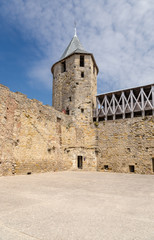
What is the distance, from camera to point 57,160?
1189cm

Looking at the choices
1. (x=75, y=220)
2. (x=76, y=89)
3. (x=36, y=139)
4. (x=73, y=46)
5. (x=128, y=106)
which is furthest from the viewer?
(x=73, y=46)

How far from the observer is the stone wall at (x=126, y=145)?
39.0ft

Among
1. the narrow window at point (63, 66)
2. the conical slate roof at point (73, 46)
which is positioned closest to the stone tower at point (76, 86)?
the narrow window at point (63, 66)

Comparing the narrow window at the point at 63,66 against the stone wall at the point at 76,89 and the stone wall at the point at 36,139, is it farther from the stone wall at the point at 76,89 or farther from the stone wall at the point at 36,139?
the stone wall at the point at 36,139

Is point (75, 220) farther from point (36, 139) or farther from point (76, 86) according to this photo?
point (76, 86)

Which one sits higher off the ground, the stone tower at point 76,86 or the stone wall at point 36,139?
the stone tower at point 76,86

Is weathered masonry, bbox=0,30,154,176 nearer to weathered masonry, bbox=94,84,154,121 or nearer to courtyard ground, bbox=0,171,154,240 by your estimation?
weathered masonry, bbox=94,84,154,121

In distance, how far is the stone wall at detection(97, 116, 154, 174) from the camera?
11891 mm

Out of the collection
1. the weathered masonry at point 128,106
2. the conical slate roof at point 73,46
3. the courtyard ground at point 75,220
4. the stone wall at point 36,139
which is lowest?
the courtyard ground at point 75,220

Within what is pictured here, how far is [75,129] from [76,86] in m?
3.83

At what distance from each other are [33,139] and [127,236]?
8.59 metres

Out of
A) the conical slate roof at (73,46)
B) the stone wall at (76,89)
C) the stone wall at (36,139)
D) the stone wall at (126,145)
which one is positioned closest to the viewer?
the stone wall at (36,139)

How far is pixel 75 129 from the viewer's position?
1402cm

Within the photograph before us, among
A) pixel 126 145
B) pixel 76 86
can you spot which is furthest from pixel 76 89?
pixel 126 145
